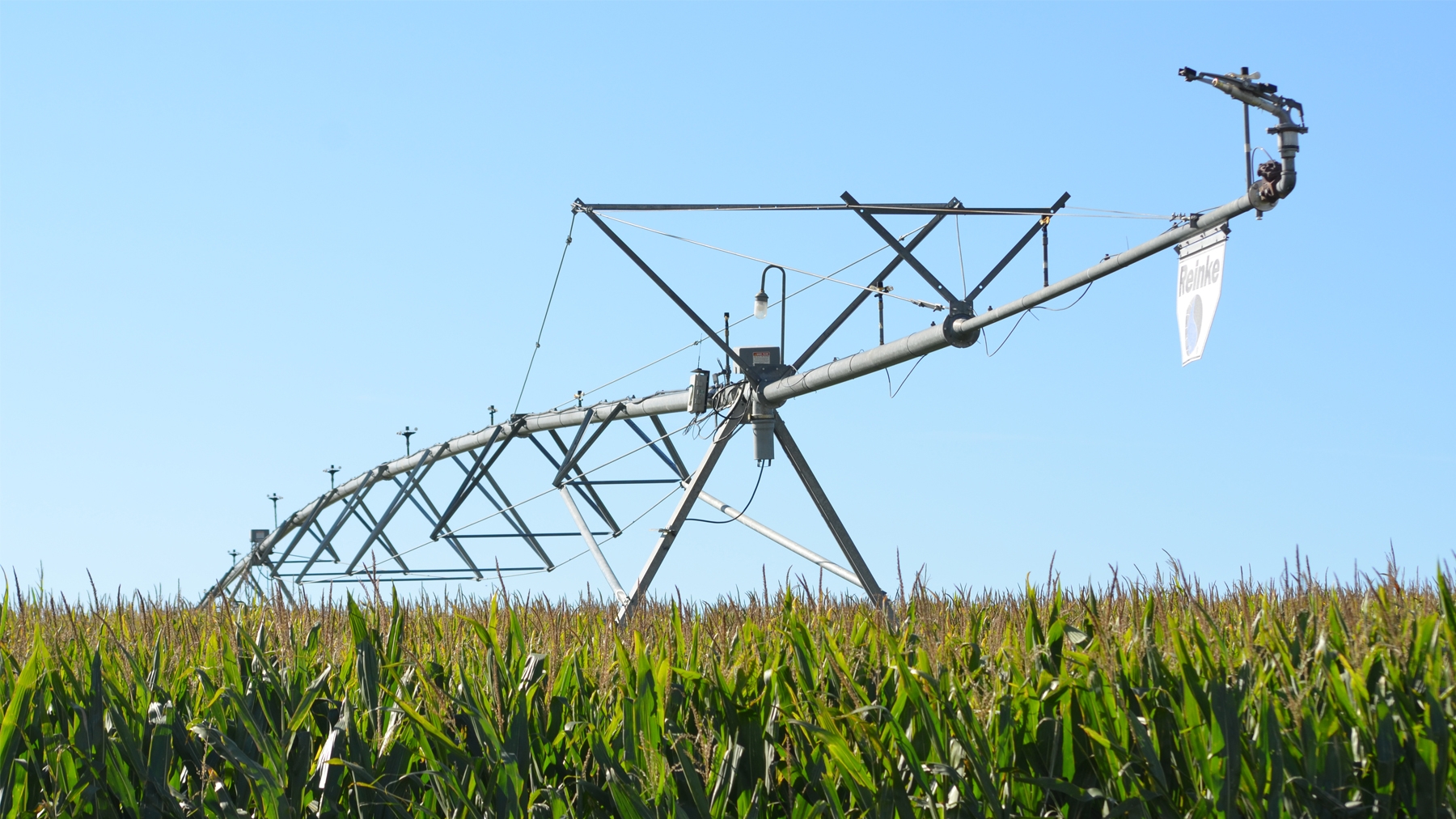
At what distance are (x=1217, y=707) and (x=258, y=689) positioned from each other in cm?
323

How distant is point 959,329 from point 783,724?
20.2 feet

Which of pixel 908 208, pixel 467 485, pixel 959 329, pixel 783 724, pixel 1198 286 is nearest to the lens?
pixel 783 724

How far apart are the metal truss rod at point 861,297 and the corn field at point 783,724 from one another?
6.21 m

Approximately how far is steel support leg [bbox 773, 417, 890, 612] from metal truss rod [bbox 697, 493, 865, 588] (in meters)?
0.13

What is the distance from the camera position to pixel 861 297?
1156cm

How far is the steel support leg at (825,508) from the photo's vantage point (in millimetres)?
11820

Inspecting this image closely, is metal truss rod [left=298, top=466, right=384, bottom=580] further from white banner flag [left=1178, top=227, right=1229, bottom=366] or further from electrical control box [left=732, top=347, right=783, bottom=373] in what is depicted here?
white banner flag [left=1178, top=227, right=1229, bottom=366]

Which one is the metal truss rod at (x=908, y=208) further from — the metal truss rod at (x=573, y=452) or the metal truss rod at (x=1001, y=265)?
the metal truss rod at (x=573, y=452)

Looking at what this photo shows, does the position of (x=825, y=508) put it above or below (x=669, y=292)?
below

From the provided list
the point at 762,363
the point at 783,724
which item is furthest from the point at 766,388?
the point at 783,724

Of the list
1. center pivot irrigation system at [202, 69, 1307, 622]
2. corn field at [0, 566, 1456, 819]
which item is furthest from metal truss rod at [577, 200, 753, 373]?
corn field at [0, 566, 1456, 819]

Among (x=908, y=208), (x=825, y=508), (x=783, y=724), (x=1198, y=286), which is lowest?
(x=783, y=724)

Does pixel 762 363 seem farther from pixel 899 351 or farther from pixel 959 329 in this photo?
pixel 959 329

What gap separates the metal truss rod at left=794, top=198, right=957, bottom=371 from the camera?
10959 mm
